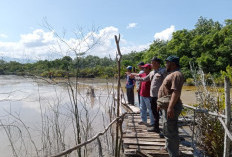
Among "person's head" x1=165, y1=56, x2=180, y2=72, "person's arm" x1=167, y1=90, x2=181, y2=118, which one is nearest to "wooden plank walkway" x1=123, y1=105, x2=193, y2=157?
"person's arm" x1=167, y1=90, x2=181, y2=118

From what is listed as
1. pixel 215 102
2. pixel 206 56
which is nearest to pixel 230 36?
pixel 206 56

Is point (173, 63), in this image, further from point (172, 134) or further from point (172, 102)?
point (172, 134)

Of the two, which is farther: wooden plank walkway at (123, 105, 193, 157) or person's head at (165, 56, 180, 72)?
wooden plank walkway at (123, 105, 193, 157)

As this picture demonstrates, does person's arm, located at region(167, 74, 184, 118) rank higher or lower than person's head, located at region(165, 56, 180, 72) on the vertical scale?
lower

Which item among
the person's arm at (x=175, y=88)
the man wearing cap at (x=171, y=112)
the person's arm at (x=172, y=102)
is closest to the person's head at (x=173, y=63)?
the man wearing cap at (x=171, y=112)

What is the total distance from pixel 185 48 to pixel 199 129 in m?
20.0

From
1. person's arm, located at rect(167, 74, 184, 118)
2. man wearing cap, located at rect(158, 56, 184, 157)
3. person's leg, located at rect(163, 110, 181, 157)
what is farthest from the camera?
person's leg, located at rect(163, 110, 181, 157)

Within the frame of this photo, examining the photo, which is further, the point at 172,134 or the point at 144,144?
the point at 144,144

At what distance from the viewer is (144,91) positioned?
3.90m

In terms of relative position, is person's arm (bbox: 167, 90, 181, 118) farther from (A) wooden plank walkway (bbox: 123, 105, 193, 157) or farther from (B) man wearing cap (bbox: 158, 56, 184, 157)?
(A) wooden plank walkway (bbox: 123, 105, 193, 157)

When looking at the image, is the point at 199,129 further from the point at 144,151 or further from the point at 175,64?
the point at 175,64

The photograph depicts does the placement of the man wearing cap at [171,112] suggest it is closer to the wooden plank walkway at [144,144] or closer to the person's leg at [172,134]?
the person's leg at [172,134]

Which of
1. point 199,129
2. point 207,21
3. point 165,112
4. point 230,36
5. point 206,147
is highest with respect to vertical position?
point 207,21

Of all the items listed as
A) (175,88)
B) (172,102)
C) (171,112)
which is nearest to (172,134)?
(171,112)
